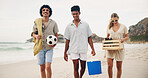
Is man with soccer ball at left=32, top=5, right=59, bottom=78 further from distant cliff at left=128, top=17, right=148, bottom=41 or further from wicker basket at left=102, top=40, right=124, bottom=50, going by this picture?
distant cliff at left=128, top=17, right=148, bottom=41

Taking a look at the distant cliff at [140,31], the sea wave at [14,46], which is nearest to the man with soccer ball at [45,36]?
the distant cliff at [140,31]

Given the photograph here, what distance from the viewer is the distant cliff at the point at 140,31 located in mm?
5224

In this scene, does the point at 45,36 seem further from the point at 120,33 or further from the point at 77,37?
the point at 120,33

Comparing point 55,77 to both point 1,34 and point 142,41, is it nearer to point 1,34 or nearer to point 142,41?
point 1,34

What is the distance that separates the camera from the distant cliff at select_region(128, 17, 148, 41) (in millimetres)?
5224

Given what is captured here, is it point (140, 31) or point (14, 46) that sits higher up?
point (140, 31)

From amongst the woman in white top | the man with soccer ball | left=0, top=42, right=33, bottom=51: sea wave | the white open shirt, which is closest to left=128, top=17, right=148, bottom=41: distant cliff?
the woman in white top

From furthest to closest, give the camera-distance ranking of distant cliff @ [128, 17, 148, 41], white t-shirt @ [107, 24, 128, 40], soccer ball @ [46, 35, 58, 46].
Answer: distant cliff @ [128, 17, 148, 41] < white t-shirt @ [107, 24, 128, 40] < soccer ball @ [46, 35, 58, 46]

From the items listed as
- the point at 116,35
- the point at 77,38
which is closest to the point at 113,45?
the point at 116,35

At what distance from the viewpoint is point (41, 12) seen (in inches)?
86.8

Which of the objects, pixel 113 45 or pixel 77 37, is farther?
pixel 113 45

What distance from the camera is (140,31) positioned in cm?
527

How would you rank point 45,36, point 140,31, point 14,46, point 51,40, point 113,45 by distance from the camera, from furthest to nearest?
point 14,46, point 140,31, point 113,45, point 45,36, point 51,40

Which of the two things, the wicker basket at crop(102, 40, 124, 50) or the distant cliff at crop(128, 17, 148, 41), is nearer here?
the wicker basket at crop(102, 40, 124, 50)
